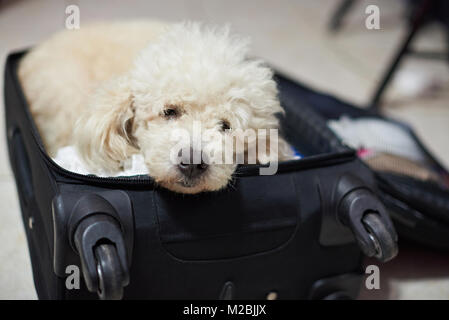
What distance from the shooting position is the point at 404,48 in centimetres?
184

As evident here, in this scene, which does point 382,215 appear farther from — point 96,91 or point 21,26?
point 21,26

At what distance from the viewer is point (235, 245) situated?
907 millimetres

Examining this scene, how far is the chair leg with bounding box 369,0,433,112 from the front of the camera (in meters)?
1.78

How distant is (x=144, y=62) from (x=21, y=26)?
5.25ft

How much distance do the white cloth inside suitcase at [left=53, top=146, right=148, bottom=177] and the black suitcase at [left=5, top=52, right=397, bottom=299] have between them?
0.18ft

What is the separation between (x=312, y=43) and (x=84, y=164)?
181cm

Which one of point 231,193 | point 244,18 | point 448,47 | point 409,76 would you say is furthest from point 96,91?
point 448,47

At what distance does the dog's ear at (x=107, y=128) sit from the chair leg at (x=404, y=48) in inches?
39.1

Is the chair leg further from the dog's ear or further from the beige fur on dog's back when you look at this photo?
the dog's ear

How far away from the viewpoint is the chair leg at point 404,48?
178 centimetres

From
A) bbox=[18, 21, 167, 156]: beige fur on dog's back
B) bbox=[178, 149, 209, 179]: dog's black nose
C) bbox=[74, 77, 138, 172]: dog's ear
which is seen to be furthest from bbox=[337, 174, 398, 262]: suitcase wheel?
bbox=[18, 21, 167, 156]: beige fur on dog's back

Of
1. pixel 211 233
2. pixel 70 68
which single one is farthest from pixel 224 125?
pixel 70 68

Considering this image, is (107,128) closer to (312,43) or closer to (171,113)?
(171,113)

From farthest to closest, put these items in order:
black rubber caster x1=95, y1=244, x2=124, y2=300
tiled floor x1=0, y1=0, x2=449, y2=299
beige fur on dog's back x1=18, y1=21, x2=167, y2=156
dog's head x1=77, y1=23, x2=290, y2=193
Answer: tiled floor x1=0, y1=0, x2=449, y2=299 < beige fur on dog's back x1=18, y1=21, x2=167, y2=156 < dog's head x1=77, y1=23, x2=290, y2=193 < black rubber caster x1=95, y1=244, x2=124, y2=300
